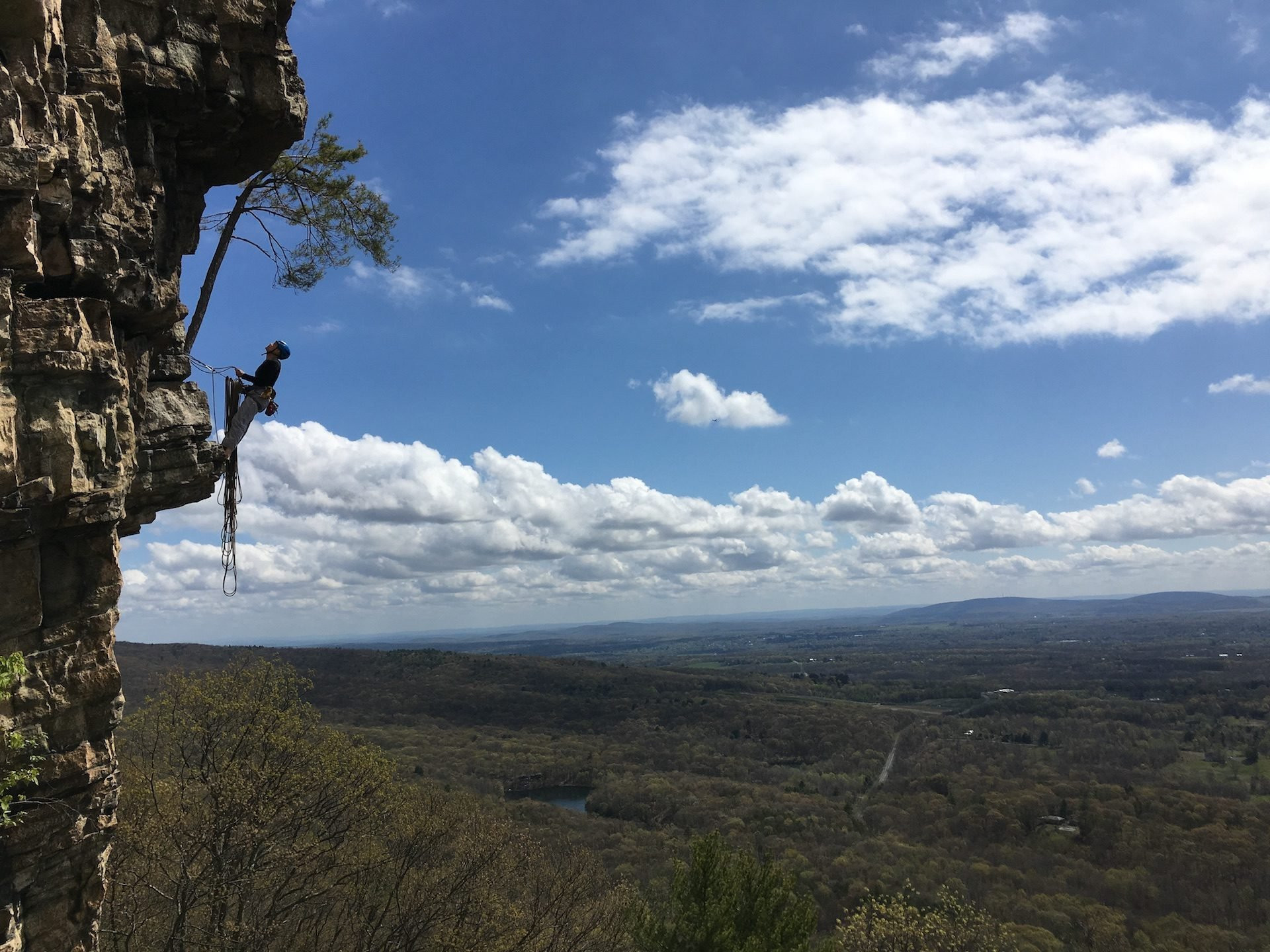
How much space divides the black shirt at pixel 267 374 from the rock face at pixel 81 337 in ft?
4.86

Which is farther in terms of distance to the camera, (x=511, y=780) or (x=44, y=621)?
(x=511, y=780)

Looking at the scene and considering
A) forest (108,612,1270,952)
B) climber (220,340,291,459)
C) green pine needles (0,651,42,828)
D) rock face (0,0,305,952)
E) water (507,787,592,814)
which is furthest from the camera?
water (507,787,592,814)

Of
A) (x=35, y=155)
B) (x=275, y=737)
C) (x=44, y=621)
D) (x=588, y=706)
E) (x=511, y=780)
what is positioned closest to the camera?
(x=35, y=155)

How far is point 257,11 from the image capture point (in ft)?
36.1

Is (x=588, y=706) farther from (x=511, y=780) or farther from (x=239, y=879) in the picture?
(x=239, y=879)

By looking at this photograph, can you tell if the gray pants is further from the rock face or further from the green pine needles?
the green pine needles

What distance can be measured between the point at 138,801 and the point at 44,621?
10.0 metres

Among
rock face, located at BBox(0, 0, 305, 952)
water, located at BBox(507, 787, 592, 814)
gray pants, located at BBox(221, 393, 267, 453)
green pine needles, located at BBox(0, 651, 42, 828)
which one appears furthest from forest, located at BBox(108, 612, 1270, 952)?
gray pants, located at BBox(221, 393, 267, 453)

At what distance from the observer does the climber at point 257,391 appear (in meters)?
12.1

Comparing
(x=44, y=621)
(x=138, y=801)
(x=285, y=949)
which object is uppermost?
(x=44, y=621)

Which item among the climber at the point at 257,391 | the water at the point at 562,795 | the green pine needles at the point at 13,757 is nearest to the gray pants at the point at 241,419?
the climber at the point at 257,391

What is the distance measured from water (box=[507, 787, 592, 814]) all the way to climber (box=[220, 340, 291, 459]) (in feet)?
253

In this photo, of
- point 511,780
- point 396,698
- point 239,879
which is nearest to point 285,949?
point 239,879

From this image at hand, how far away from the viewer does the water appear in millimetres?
81688
